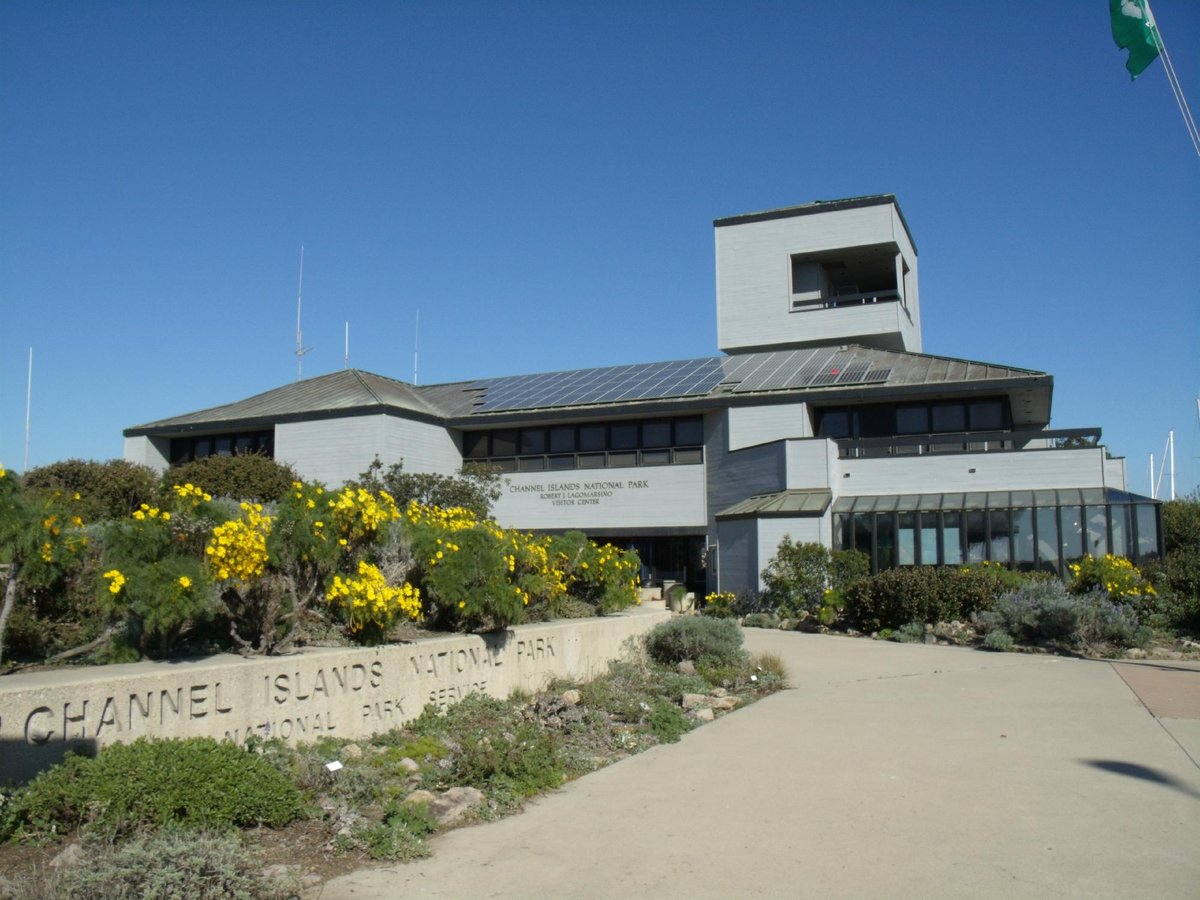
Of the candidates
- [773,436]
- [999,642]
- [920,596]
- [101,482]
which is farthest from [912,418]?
[101,482]

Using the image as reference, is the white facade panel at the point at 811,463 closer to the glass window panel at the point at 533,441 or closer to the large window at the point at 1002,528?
the large window at the point at 1002,528

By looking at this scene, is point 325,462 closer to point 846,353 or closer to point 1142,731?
point 846,353

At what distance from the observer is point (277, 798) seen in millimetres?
6406

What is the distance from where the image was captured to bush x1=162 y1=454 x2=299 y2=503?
85.7ft

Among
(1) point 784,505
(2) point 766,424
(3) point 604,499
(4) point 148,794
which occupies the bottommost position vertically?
(4) point 148,794

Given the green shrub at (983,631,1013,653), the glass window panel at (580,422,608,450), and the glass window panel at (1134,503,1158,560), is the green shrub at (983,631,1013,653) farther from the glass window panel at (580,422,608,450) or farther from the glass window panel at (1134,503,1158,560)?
the glass window panel at (580,422,608,450)

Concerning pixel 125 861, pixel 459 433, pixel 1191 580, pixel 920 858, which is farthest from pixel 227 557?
pixel 459 433

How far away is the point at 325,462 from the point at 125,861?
2700cm

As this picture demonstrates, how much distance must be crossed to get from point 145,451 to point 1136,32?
102ft

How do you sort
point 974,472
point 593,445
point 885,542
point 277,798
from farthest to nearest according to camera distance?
point 593,445, point 974,472, point 885,542, point 277,798

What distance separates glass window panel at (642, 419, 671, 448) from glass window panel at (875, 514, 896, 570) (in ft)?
26.1

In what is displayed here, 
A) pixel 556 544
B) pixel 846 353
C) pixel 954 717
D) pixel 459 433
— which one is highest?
pixel 846 353

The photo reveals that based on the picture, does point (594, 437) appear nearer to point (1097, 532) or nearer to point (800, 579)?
point (800, 579)

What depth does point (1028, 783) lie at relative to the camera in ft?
Result: 26.2
